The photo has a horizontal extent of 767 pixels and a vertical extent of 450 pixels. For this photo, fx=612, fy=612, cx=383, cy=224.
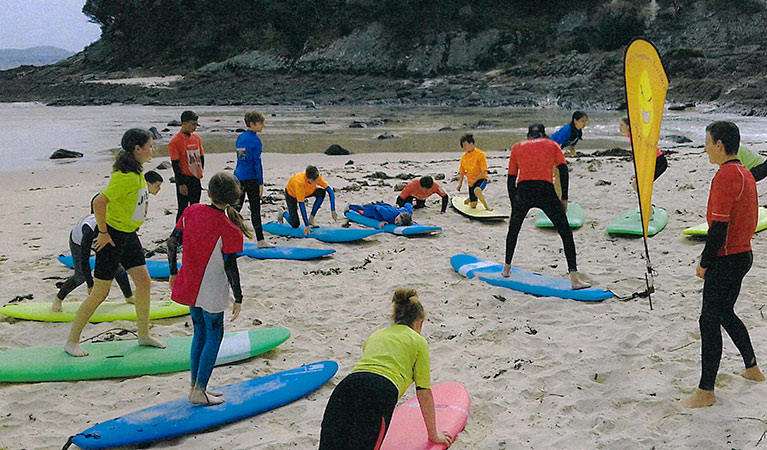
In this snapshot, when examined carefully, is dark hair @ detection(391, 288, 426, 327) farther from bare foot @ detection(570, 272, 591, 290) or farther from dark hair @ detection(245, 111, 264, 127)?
dark hair @ detection(245, 111, 264, 127)

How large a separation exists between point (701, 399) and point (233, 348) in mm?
3206

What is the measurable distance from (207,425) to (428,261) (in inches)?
155

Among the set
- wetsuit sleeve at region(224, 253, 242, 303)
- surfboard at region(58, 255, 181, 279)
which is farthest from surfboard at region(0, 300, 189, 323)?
wetsuit sleeve at region(224, 253, 242, 303)

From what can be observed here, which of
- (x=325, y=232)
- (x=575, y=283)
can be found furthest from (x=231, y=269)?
(x=325, y=232)

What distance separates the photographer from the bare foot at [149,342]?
15.3 feet

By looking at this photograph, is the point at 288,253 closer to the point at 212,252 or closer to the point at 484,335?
the point at 484,335

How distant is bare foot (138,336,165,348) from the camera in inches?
184

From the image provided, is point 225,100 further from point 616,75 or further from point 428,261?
point 428,261

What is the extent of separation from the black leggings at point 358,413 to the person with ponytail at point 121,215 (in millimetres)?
2228

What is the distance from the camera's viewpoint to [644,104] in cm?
450

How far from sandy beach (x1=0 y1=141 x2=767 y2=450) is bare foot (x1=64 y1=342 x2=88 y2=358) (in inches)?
11.9

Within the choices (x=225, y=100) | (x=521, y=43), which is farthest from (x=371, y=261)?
(x=521, y=43)

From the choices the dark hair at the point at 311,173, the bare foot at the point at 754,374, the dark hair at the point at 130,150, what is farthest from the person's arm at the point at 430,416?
the dark hair at the point at 311,173

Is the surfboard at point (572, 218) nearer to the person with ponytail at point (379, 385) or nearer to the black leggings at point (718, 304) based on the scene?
the black leggings at point (718, 304)
